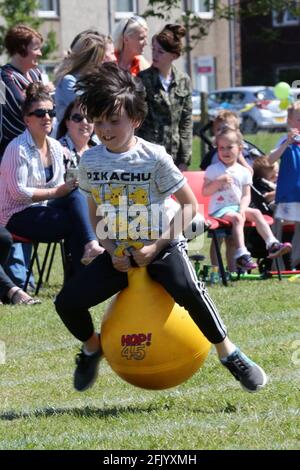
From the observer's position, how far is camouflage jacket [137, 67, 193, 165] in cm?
1111

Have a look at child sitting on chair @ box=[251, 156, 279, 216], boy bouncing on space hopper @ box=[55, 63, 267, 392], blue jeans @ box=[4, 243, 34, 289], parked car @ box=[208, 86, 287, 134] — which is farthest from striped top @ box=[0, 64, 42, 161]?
parked car @ box=[208, 86, 287, 134]

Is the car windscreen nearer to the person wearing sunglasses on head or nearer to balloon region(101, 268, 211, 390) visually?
the person wearing sunglasses on head

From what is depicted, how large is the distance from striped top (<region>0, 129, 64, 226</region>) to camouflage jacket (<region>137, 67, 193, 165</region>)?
1.30 metres

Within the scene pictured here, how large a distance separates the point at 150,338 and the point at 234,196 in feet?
18.4

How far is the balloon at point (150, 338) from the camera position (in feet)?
19.6

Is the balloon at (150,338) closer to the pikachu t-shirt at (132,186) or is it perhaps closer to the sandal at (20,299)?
the pikachu t-shirt at (132,186)

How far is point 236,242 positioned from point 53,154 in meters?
2.06

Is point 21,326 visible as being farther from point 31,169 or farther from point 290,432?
point 290,432

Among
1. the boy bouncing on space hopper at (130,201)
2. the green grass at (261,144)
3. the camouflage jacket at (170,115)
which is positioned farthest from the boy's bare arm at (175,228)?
the green grass at (261,144)

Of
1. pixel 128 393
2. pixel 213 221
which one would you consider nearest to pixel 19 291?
pixel 213 221

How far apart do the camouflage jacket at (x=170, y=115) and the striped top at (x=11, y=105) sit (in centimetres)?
119

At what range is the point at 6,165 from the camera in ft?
33.1

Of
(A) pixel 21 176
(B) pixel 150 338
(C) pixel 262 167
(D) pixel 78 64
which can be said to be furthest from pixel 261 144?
(B) pixel 150 338

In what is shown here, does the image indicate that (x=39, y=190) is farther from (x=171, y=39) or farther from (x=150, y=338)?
(x=150, y=338)
